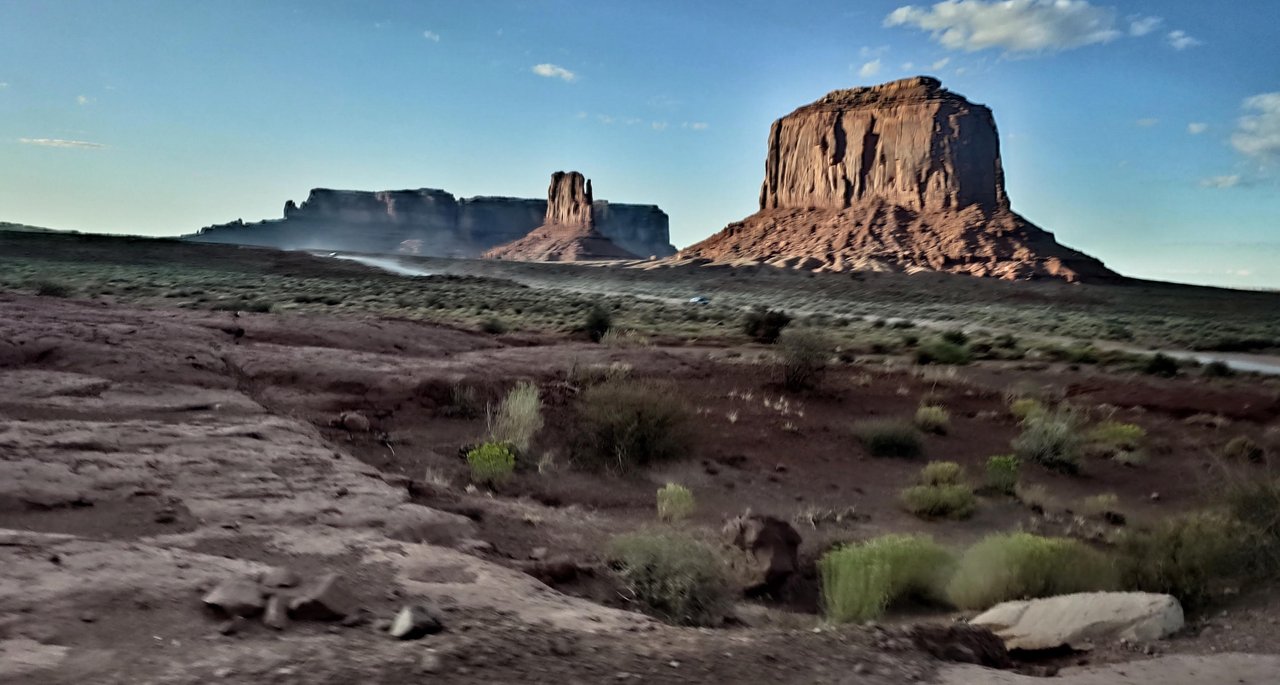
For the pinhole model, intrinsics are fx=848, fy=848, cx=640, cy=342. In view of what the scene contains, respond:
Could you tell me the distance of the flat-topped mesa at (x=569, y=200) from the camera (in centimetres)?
16375

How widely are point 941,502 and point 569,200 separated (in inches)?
6346

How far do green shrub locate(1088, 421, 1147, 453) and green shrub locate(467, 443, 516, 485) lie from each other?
10675 mm

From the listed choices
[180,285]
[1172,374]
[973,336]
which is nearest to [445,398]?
[1172,374]

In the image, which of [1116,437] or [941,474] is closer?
[941,474]

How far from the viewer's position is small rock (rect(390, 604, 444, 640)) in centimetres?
412

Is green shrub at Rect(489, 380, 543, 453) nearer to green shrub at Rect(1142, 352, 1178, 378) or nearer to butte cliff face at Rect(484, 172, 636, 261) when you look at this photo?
green shrub at Rect(1142, 352, 1178, 378)

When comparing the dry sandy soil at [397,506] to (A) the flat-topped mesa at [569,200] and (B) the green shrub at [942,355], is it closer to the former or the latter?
(B) the green shrub at [942,355]

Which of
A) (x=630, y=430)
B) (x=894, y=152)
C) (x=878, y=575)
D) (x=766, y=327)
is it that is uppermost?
(x=894, y=152)

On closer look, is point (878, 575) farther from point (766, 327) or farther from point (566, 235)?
point (566, 235)

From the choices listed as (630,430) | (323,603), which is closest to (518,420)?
(630,430)

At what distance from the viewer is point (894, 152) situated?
106500 millimetres

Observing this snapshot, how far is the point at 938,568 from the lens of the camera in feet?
26.8

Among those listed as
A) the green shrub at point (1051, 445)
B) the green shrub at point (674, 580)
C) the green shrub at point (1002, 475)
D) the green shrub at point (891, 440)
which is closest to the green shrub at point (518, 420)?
the green shrub at point (674, 580)

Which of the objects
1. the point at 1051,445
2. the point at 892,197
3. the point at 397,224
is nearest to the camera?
the point at 1051,445
